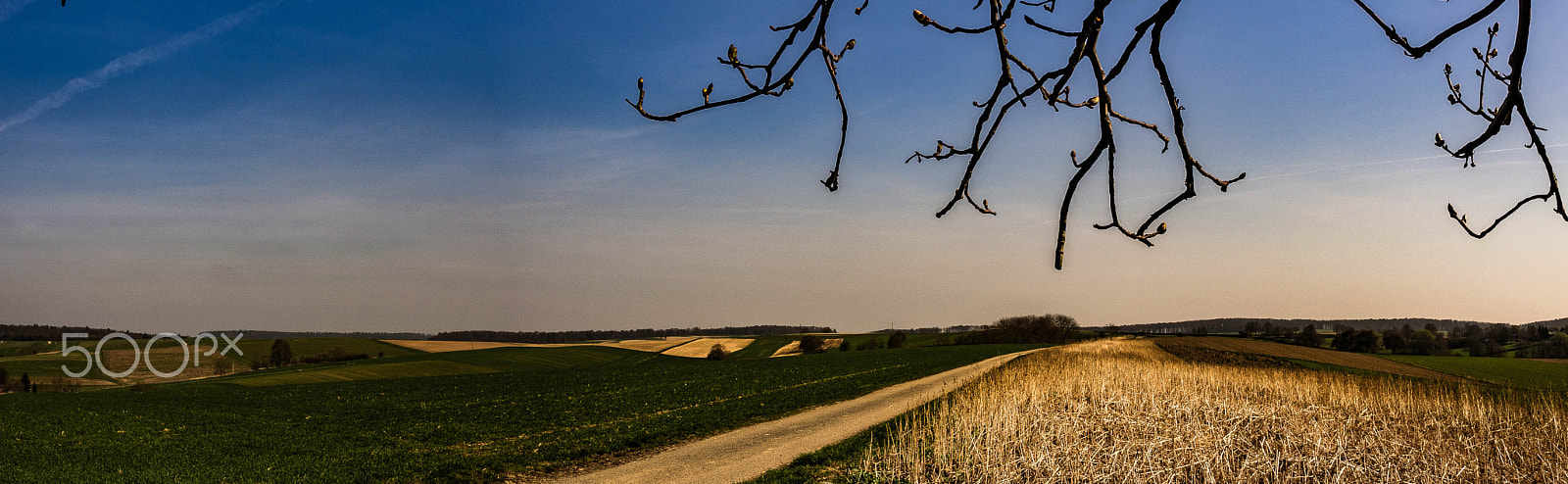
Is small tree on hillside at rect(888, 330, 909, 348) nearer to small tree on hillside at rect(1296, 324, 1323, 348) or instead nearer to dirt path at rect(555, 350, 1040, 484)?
small tree on hillside at rect(1296, 324, 1323, 348)

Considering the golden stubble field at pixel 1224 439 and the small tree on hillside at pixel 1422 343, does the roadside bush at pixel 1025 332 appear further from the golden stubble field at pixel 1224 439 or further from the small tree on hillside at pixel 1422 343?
the golden stubble field at pixel 1224 439

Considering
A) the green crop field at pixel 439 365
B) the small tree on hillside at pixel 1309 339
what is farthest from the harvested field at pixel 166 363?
the small tree on hillside at pixel 1309 339

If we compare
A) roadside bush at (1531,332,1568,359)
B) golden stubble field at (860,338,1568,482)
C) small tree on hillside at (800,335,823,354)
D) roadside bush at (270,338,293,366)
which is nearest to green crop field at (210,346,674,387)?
roadside bush at (270,338,293,366)

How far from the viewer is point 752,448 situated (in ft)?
47.4

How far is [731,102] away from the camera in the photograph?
1847 millimetres

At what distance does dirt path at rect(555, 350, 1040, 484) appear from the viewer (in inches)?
476

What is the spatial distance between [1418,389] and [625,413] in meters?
21.0

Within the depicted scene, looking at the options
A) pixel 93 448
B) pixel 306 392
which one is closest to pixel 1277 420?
pixel 93 448

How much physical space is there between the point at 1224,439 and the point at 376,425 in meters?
20.4

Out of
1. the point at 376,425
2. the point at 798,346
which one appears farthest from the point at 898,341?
the point at 376,425

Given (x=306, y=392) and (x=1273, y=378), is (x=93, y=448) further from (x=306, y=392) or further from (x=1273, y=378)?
(x=1273, y=378)

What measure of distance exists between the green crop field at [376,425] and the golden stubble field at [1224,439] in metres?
6.49

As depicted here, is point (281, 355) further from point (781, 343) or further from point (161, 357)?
point (781, 343)

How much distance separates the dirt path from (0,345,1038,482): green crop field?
973 millimetres
